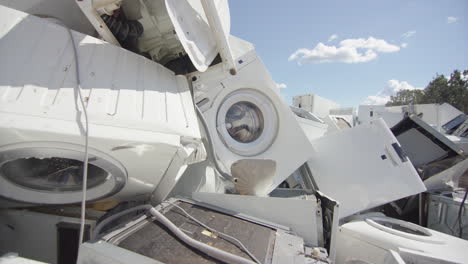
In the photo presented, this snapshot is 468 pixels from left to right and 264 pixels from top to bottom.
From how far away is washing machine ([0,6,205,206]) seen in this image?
0.70 meters

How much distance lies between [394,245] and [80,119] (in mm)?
1630

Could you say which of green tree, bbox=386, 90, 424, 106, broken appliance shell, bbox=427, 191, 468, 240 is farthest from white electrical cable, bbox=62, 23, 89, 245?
green tree, bbox=386, 90, 424, 106

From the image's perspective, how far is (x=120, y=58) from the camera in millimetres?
1019

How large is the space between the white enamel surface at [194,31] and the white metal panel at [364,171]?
1.27 metres

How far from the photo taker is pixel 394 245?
3.98 feet

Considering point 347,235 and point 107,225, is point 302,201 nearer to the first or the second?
point 347,235

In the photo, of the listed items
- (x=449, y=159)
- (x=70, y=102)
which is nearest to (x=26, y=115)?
(x=70, y=102)

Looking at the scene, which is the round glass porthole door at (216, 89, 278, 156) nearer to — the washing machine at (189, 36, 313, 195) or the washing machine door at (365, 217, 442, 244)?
the washing machine at (189, 36, 313, 195)

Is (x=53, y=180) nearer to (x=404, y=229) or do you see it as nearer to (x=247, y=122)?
(x=247, y=122)

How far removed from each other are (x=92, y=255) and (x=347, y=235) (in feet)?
4.67

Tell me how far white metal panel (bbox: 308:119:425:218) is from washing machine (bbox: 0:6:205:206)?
4.45 feet

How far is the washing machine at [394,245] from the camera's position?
1.10 m

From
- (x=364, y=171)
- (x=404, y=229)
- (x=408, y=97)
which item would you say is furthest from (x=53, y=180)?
(x=408, y=97)

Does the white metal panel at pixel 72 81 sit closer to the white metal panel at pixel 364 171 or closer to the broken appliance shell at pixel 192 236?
the broken appliance shell at pixel 192 236
